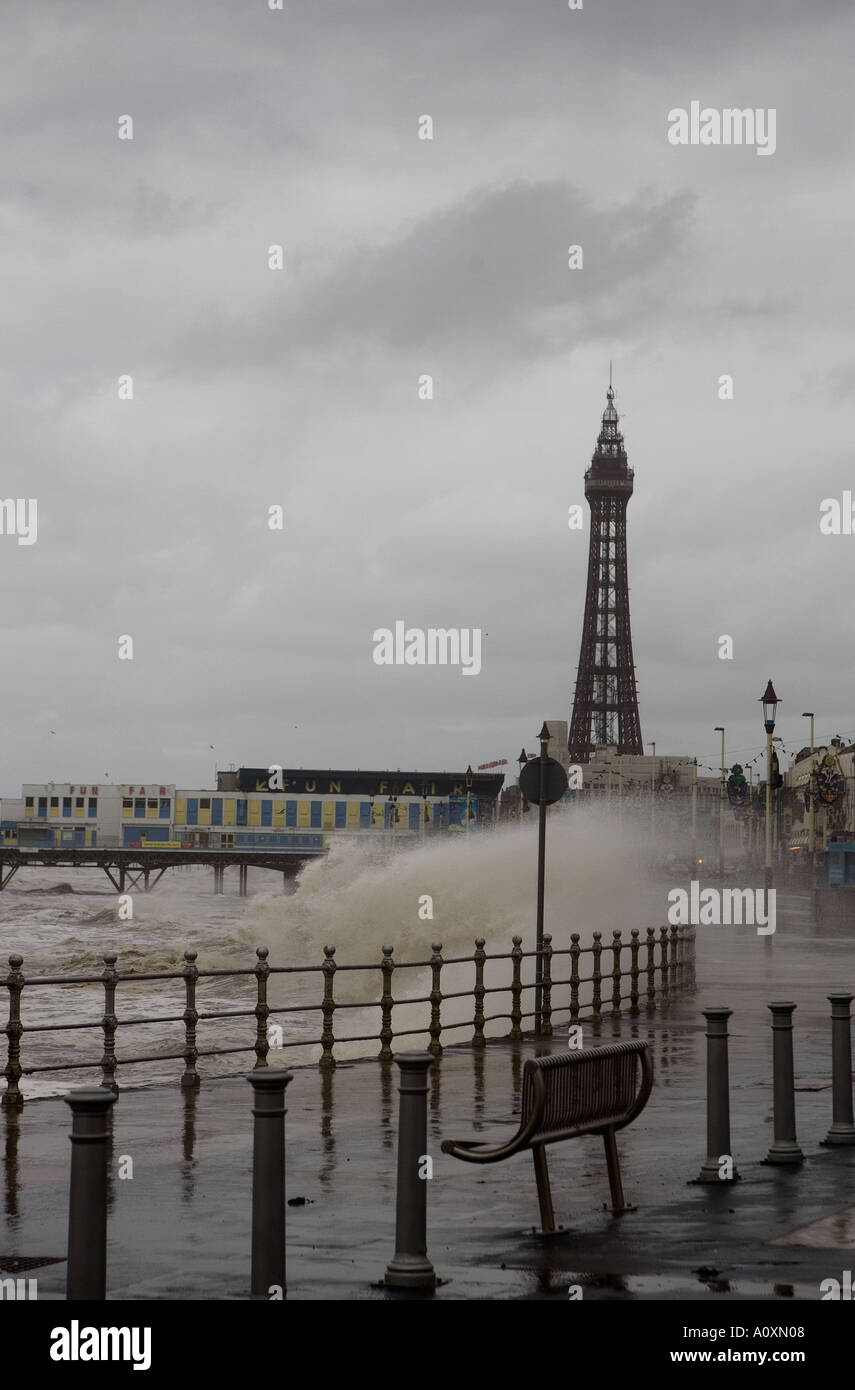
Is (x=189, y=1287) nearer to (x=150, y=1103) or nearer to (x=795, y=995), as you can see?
(x=150, y=1103)

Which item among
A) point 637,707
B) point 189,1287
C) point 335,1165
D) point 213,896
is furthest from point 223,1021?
point 637,707

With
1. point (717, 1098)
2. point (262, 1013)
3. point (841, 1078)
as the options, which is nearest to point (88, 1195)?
point (717, 1098)

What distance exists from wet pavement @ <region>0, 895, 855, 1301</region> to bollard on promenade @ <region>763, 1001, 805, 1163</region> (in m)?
0.17

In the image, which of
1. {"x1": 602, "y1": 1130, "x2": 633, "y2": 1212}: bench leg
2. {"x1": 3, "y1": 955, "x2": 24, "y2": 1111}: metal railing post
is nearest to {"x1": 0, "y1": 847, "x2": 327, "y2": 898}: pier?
{"x1": 3, "y1": 955, "x2": 24, "y2": 1111}: metal railing post

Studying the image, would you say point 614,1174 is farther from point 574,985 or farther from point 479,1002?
point 574,985

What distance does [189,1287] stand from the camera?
7.68m

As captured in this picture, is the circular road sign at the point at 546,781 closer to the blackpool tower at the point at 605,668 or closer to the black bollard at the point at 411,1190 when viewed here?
the black bollard at the point at 411,1190

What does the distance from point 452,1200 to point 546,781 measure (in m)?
13.1

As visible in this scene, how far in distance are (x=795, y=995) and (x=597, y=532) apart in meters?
168

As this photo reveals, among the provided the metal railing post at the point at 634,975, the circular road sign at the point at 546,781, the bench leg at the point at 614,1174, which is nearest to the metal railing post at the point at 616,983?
the metal railing post at the point at 634,975

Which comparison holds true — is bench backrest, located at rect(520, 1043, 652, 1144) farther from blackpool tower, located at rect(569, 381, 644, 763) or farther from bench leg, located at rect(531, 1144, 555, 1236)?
blackpool tower, located at rect(569, 381, 644, 763)

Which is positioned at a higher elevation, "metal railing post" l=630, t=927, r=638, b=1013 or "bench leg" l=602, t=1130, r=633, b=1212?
"bench leg" l=602, t=1130, r=633, b=1212

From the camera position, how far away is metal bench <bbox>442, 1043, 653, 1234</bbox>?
8.73m

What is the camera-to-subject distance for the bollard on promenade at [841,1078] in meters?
12.1
